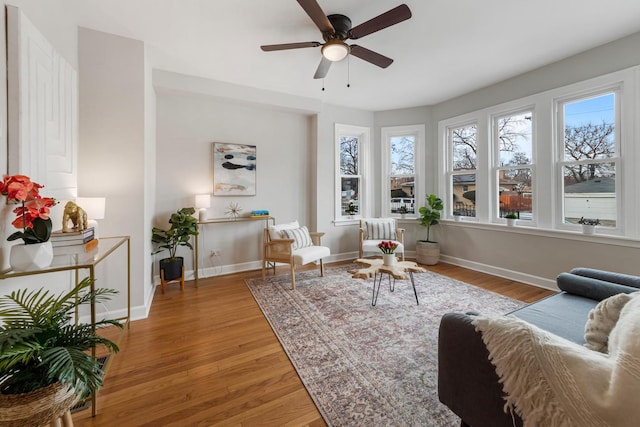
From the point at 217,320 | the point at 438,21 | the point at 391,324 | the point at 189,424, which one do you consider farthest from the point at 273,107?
the point at 189,424

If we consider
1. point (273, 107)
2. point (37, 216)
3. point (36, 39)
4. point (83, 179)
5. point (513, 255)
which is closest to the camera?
point (37, 216)

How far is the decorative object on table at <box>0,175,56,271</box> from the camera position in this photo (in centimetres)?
120

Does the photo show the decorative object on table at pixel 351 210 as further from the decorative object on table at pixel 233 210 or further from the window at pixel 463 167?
the decorative object on table at pixel 233 210

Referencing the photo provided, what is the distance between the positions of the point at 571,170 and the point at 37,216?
5029mm

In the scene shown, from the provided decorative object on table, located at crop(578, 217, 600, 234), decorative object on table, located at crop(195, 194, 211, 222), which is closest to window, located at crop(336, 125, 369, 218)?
decorative object on table, located at crop(195, 194, 211, 222)

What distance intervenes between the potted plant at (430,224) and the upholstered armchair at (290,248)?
181 cm

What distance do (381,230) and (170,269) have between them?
325cm

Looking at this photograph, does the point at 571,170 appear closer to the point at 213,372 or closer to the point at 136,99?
the point at 213,372

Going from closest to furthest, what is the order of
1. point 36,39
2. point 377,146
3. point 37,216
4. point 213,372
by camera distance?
point 37,216, point 36,39, point 213,372, point 377,146

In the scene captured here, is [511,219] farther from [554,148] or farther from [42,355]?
[42,355]

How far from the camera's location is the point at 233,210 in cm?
411

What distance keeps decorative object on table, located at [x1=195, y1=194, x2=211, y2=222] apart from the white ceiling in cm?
164

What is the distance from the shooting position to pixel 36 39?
5.27ft

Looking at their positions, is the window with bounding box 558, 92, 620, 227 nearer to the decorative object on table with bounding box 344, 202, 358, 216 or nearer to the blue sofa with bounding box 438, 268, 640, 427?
the blue sofa with bounding box 438, 268, 640, 427
